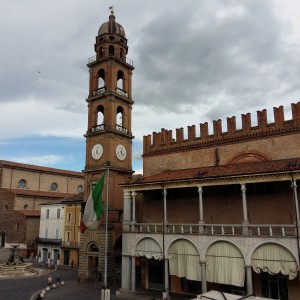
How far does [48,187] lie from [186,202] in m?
42.6

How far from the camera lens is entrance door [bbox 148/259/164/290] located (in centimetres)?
2817

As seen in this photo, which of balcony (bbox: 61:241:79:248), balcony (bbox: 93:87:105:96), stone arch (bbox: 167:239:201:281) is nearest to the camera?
stone arch (bbox: 167:239:201:281)

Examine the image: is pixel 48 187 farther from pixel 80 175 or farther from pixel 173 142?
pixel 173 142

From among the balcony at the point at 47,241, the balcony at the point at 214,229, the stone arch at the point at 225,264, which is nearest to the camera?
the stone arch at the point at 225,264

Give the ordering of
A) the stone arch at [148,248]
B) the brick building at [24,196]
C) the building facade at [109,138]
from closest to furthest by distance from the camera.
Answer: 1. the stone arch at [148,248]
2. the building facade at [109,138]
3. the brick building at [24,196]

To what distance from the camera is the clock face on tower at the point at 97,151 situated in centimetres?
3478

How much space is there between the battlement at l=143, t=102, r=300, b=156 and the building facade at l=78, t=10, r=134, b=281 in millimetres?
3610

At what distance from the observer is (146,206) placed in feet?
100

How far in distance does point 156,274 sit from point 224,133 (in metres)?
14.1

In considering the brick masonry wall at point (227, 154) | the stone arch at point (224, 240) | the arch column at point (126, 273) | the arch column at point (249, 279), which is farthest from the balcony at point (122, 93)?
the arch column at point (249, 279)

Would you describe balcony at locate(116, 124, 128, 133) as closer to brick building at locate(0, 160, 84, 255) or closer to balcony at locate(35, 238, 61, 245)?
balcony at locate(35, 238, 61, 245)

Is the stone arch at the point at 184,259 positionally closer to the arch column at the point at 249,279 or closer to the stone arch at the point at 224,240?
the stone arch at the point at 224,240

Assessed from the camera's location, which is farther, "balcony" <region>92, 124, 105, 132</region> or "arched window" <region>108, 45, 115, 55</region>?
"arched window" <region>108, 45, 115, 55</region>

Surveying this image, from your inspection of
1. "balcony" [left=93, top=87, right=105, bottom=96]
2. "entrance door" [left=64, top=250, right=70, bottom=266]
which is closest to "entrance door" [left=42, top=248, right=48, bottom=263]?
"entrance door" [left=64, top=250, right=70, bottom=266]
